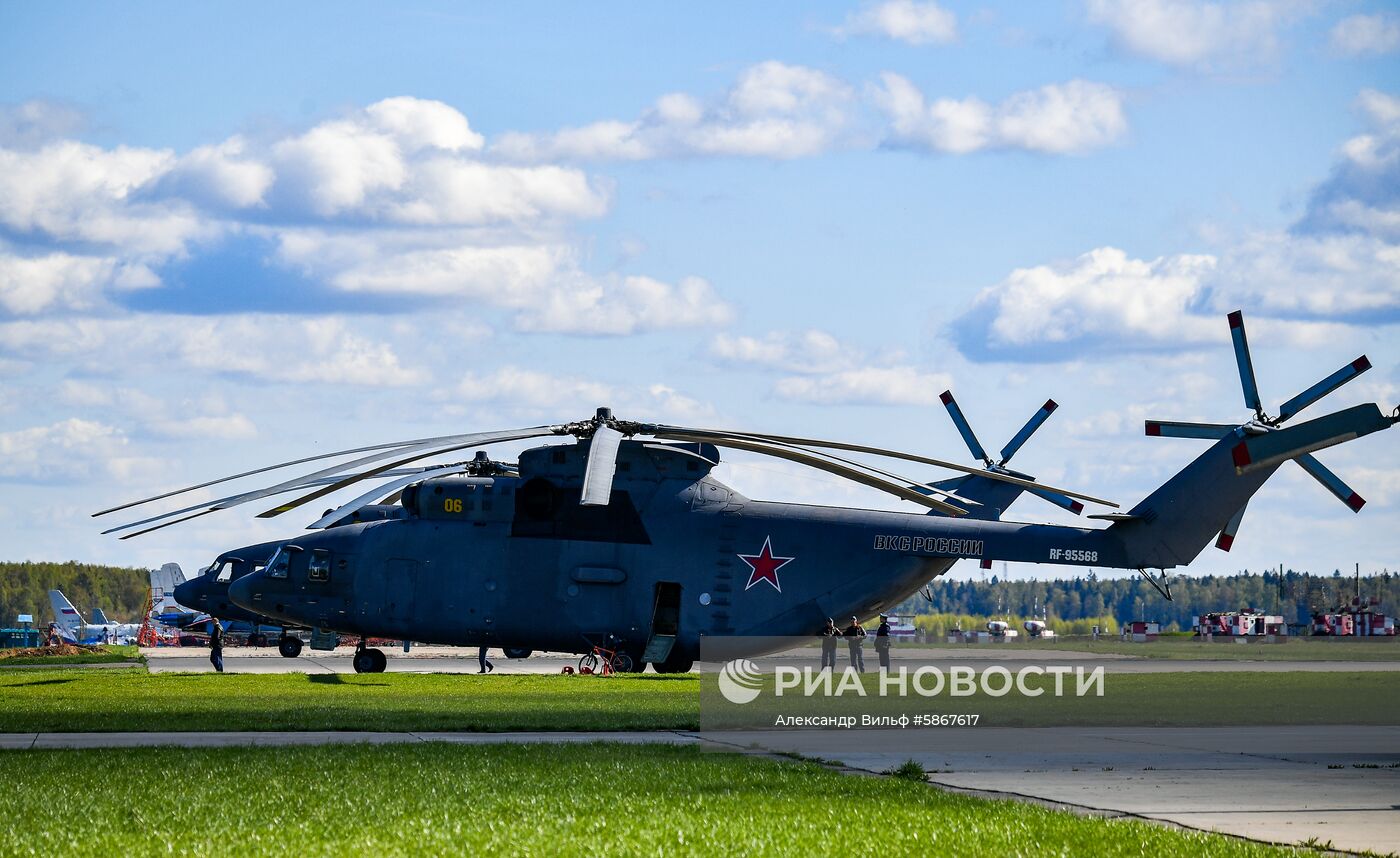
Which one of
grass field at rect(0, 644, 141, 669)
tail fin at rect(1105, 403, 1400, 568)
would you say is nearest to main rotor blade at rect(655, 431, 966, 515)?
tail fin at rect(1105, 403, 1400, 568)

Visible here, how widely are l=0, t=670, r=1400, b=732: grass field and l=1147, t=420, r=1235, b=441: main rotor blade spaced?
4825mm

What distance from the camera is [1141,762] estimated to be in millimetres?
15523

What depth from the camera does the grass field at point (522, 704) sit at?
19.4 metres

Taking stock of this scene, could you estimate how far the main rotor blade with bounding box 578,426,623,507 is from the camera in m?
22.9

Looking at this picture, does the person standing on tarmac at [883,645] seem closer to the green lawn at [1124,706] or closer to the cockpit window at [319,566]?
the green lawn at [1124,706]

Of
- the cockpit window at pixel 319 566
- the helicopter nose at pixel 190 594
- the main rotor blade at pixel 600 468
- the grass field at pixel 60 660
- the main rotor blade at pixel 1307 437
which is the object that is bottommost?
the grass field at pixel 60 660

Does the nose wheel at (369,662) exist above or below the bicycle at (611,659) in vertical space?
below

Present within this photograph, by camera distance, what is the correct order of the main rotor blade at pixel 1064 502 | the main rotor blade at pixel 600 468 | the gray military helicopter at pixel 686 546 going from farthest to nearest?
1. the main rotor blade at pixel 1064 502
2. the gray military helicopter at pixel 686 546
3. the main rotor blade at pixel 600 468

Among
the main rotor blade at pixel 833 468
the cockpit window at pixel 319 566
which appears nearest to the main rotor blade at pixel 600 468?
the main rotor blade at pixel 833 468

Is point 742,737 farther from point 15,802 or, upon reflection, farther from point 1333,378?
point 1333,378

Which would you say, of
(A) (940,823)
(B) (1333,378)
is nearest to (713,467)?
(B) (1333,378)

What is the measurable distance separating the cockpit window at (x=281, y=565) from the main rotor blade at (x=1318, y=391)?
65.6 ft

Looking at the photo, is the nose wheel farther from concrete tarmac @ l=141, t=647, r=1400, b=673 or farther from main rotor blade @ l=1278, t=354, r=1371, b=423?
main rotor blade @ l=1278, t=354, r=1371, b=423

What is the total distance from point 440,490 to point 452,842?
66.9ft
